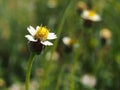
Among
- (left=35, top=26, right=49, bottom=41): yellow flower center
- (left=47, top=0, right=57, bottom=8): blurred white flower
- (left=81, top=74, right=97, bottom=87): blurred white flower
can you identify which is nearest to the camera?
(left=35, top=26, right=49, bottom=41): yellow flower center

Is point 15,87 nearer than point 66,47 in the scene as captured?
No

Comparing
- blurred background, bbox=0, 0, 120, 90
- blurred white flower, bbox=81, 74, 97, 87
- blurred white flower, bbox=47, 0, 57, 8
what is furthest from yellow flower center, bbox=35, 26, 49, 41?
blurred white flower, bbox=47, 0, 57, 8

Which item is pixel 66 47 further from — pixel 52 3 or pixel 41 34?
pixel 52 3

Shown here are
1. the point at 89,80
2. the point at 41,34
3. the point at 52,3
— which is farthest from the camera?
the point at 52,3

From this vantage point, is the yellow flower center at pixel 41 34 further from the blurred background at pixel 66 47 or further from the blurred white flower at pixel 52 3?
the blurred white flower at pixel 52 3

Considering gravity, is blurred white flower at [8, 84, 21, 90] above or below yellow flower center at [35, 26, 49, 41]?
below

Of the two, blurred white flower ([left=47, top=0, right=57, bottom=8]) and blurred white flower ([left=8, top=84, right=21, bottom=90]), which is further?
blurred white flower ([left=47, top=0, right=57, bottom=8])

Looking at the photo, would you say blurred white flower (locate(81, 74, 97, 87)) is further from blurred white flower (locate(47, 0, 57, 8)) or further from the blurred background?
blurred white flower (locate(47, 0, 57, 8))

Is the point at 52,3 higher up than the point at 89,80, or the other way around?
the point at 52,3

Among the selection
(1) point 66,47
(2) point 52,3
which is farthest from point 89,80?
(2) point 52,3
